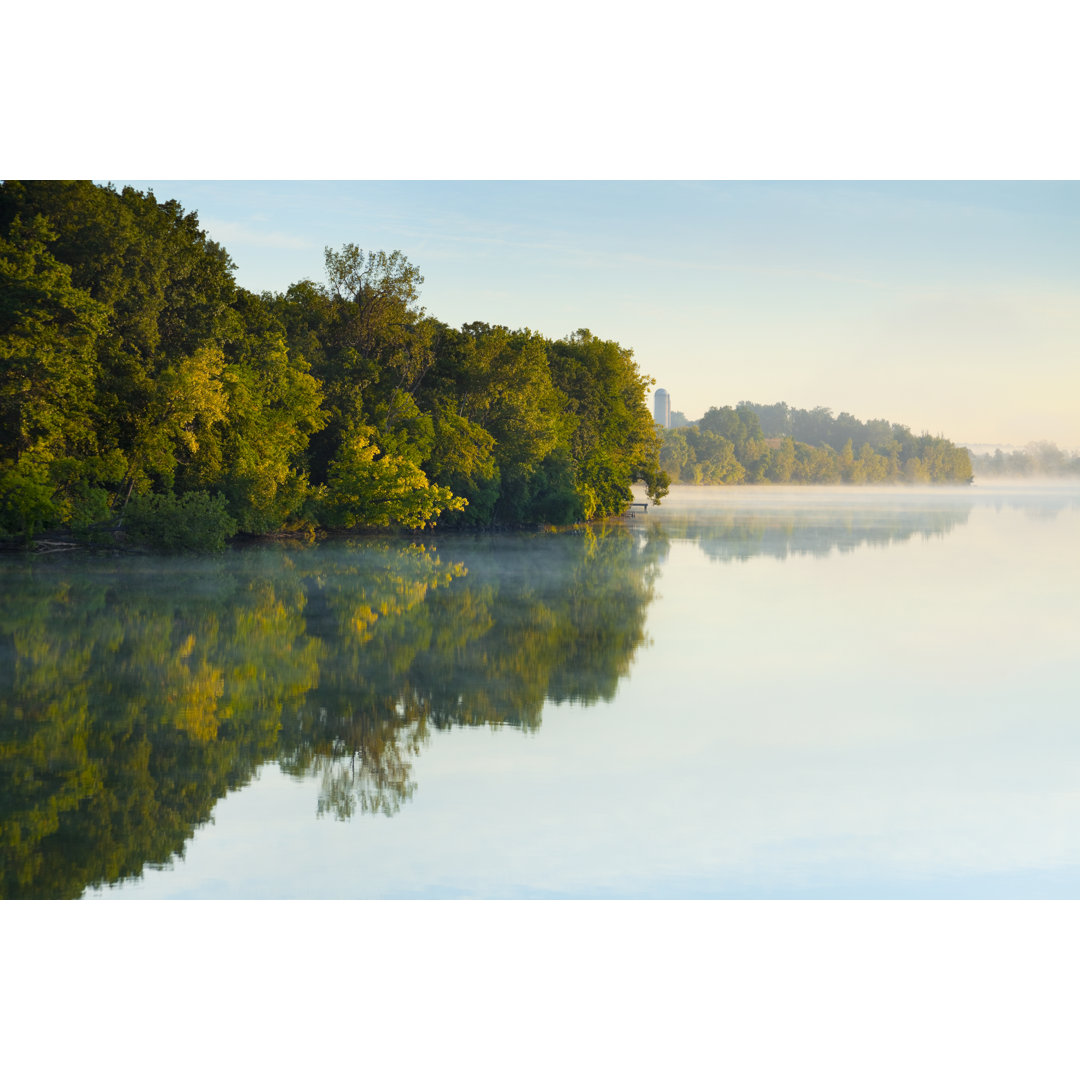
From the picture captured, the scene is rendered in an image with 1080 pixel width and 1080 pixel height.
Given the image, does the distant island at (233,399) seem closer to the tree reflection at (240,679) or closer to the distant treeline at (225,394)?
the distant treeline at (225,394)

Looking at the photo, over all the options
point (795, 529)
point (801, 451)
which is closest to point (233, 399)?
point (795, 529)

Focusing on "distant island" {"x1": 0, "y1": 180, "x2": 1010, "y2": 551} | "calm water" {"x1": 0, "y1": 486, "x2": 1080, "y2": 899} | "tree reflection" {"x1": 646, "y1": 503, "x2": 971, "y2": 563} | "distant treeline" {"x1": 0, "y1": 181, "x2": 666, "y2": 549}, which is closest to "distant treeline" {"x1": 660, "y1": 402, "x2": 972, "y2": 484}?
"tree reflection" {"x1": 646, "y1": 503, "x2": 971, "y2": 563}

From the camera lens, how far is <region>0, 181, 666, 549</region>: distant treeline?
842 inches

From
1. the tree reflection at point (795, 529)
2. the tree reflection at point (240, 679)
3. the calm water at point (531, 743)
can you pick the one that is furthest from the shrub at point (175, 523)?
the tree reflection at point (795, 529)

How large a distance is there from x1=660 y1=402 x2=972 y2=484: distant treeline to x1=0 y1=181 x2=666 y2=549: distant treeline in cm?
6975

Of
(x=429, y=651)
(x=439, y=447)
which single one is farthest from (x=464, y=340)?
(x=429, y=651)

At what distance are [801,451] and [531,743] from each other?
120m

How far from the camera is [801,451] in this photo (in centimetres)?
12425

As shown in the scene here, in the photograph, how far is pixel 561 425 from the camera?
42.3m

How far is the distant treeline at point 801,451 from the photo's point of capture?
361 ft

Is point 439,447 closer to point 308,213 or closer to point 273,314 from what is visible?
point 273,314

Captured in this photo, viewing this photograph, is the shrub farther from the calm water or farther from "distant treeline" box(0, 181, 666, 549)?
the calm water

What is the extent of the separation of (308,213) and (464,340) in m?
6.33

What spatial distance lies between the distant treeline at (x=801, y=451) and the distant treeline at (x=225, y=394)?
69.8 metres
